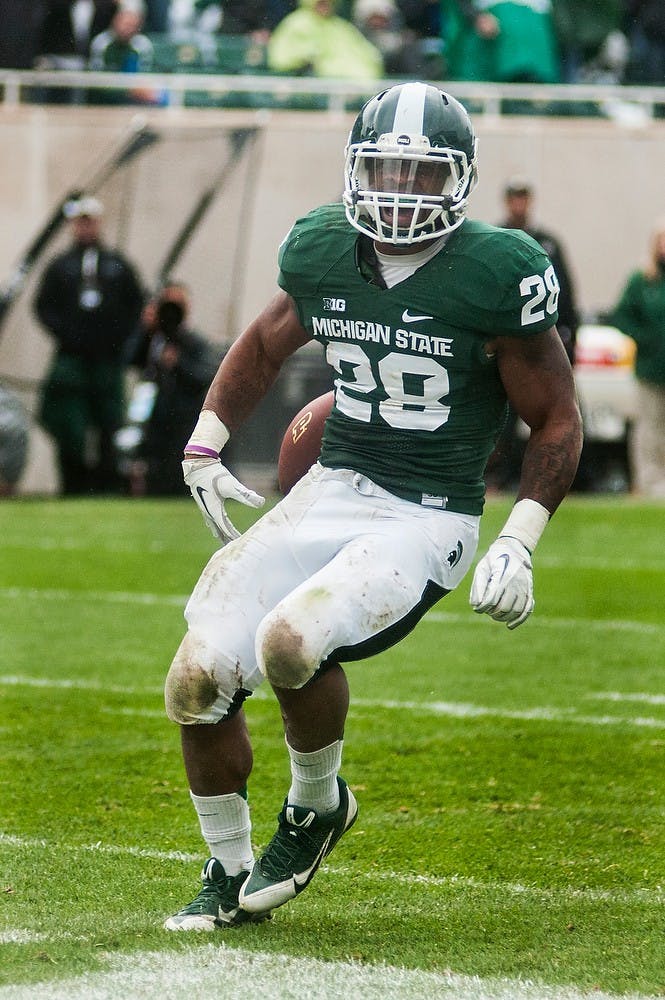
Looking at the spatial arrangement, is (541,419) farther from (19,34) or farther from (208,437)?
(19,34)

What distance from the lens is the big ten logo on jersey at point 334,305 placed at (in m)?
3.44

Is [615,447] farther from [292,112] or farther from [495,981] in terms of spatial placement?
[495,981]

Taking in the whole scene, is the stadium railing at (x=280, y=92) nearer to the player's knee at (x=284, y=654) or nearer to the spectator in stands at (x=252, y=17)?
the spectator in stands at (x=252, y=17)

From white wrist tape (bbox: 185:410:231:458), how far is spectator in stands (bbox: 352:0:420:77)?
963cm

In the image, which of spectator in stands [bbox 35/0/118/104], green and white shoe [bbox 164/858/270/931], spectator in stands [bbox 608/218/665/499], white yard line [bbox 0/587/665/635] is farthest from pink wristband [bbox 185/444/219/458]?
spectator in stands [bbox 35/0/118/104]

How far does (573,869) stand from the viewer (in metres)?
3.62

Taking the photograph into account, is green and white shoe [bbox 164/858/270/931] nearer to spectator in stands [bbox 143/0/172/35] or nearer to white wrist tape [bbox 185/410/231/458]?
white wrist tape [bbox 185/410/231/458]

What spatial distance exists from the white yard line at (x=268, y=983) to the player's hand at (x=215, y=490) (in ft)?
3.30

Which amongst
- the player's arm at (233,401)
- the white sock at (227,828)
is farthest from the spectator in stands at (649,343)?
the white sock at (227,828)

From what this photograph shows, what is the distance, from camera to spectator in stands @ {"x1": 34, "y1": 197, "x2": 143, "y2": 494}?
11.5 meters

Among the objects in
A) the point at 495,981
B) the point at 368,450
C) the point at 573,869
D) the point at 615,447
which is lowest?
the point at 615,447

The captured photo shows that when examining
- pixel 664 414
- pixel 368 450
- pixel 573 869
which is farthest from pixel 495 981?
pixel 664 414

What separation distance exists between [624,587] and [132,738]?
144 inches

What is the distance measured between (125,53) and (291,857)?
1051 centimetres
